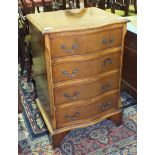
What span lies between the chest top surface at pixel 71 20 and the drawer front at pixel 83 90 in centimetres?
42

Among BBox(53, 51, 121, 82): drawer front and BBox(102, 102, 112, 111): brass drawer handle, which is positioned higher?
BBox(53, 51, 121, 82): drawer front

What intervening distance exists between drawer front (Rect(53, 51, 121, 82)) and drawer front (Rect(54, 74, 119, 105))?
73mm

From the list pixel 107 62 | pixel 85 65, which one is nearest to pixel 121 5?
pixel 107 62

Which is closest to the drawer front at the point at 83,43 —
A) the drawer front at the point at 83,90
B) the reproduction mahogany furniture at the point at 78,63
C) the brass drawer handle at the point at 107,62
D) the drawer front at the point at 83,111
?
the reproduction mahogany furniture at the point at 78,63

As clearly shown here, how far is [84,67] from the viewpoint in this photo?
5.31 ft

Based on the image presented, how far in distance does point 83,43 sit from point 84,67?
175mm

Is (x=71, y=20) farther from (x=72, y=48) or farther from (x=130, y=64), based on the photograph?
(x=130, y=64)

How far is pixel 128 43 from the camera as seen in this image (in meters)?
2.22

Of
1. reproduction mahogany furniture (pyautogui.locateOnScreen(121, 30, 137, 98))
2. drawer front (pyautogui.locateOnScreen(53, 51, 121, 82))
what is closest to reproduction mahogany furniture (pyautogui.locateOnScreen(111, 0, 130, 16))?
reproduction mahogany furniture (pyautogui.locateOnScreen(121, 30, 137, 98))

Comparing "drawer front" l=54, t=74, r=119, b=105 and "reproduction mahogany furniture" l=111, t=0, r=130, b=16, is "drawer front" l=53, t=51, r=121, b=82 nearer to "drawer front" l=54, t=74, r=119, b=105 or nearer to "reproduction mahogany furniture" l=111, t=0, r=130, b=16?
"drawer front" l=54, t=74, r=119, b=105

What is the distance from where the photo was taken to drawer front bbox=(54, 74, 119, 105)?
1655 millimetres

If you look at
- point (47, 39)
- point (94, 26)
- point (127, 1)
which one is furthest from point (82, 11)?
point (127, 1)

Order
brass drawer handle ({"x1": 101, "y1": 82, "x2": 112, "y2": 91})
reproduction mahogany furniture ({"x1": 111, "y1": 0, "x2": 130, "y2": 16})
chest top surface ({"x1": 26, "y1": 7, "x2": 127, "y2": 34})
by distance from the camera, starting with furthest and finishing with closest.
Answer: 1. reproduction mahogany furniture ({"x1": 111, "y1": 0, "x2": 130, "y2": 16})
2. brass drawer handle ({"x1": 101, "y1": 82, "x2": 112, "y2": 91})
3. chest top surface ({"x1": 26, "y1": 7, "x2": 127, "y2": 34})
